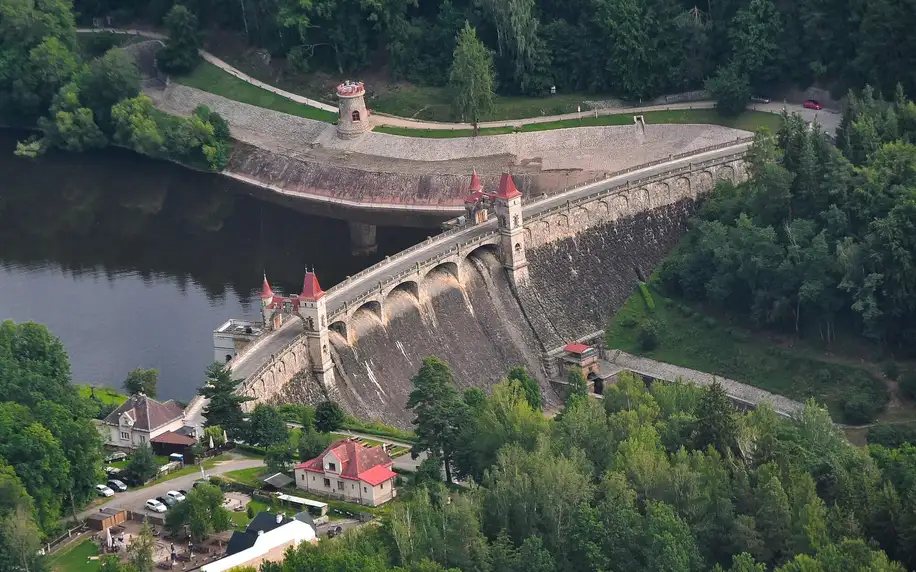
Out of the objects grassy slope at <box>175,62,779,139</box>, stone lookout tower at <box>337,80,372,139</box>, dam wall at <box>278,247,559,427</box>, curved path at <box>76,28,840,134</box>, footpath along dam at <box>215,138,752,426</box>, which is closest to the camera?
footpath along dam at <box>215,138,752,426</box>

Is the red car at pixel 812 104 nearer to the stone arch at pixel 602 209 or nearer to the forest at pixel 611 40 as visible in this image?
the forest at pixel 611 40

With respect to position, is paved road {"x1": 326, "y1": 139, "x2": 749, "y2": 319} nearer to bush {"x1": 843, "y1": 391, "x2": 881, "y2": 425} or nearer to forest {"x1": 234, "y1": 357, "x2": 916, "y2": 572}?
forest {"x1": 234, "y1": 357, "x2": 916, "y2": 572}

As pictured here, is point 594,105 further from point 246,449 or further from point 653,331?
point 246,449

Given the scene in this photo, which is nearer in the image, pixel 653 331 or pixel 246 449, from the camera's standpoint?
pixel 246 449

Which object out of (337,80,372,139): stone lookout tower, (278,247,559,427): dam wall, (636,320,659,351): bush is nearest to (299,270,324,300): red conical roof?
(278,247,559,427): dam wall

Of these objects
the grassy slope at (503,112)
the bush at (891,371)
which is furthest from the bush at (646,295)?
the grassy slope at (503,112)

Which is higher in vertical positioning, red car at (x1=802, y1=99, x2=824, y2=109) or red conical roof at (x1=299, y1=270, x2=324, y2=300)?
red car at (x1=802, y1=99, x2=824, y2=109)

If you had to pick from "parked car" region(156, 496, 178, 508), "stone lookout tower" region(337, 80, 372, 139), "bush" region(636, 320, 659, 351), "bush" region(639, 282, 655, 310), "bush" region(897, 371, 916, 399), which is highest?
"stone lookout tower" region(337, 80, 372, 139)

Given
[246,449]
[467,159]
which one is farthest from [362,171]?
[246,449]
